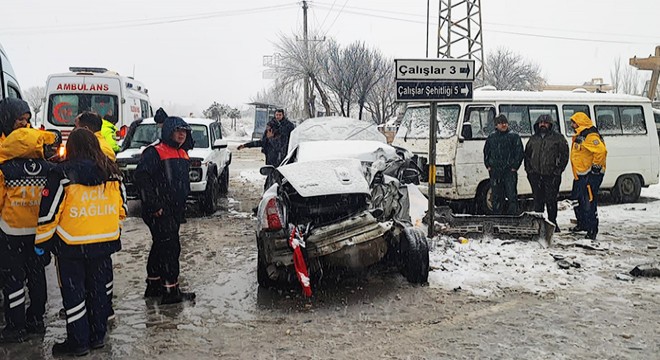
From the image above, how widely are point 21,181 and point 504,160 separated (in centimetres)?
662

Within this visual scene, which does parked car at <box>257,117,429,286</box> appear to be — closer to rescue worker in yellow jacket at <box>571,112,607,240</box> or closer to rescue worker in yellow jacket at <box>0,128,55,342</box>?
rescue worker in yellow jacket at <box>0,128,55,342</box>

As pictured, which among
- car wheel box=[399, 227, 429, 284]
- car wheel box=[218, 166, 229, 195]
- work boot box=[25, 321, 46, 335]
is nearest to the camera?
work boot box=[25, 321, 46, 335]

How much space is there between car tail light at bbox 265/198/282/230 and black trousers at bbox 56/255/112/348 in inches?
62.9

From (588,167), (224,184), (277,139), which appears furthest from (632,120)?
(224,184)

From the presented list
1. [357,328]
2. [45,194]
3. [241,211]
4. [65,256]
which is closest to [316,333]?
[357,328]

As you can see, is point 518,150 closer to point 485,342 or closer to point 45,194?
point 485,342

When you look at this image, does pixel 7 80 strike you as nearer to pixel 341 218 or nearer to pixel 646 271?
pixel 341 218

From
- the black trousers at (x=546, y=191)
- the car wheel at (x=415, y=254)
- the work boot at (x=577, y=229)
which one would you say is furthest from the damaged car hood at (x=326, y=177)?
the work boot at (x=577, y=229)

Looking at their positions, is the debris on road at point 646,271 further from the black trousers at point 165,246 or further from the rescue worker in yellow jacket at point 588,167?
the black trousers at point 165,246

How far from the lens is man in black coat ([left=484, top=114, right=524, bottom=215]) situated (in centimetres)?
832

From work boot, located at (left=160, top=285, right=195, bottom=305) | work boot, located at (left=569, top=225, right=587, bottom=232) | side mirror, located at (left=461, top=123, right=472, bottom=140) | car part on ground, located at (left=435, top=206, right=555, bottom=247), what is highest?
side mirror, located at (left=461, top=123, right=472, bottom=140)

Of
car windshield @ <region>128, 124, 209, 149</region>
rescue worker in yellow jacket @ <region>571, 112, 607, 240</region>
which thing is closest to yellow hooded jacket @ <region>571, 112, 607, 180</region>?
rescue worker in yellow jacket @ <region>571, 112, 607, 240</region>

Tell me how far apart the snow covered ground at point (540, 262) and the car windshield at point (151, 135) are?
577 cm

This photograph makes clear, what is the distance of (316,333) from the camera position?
4594 mm
